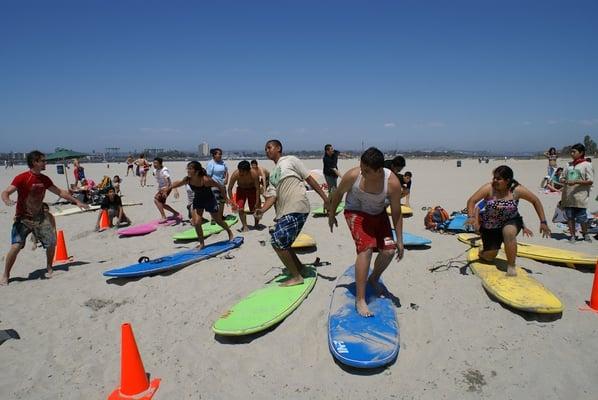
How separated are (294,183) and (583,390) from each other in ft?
12.1

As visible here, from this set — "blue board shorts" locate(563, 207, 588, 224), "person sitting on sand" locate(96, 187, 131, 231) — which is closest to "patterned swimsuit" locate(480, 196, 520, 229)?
"blue board shorts" locate(563, 207, 588, 224)

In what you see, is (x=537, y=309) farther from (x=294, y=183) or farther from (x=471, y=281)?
(x=294, y=183)

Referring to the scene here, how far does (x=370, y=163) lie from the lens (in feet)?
12.8

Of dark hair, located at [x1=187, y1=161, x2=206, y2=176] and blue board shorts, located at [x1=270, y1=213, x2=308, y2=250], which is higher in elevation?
dark hair, located at [x1=187, y1=161, x2=206, y2=176]

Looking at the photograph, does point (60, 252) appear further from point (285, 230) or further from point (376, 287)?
point (376, 287)

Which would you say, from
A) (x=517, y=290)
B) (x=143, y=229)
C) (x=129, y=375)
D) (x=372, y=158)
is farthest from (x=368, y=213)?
(x=143, y=229)

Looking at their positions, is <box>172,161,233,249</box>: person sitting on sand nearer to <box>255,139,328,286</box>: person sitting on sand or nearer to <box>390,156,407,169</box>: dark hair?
<box>255,139,328,286</box>: person sitting on sand

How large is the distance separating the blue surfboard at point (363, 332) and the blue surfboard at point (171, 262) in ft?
9.69

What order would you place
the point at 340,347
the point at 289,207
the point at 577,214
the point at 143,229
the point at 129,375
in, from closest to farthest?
1. the point at 129,375
2. the point at 340,347
3. the point at 289,207
4. the point at 577,214
5. the point at 143,229

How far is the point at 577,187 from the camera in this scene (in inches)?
285

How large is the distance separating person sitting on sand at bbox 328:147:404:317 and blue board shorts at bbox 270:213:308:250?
785 millimetres

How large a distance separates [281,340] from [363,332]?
0.91 metres

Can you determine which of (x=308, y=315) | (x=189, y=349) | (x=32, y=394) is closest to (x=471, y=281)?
(x=308, y=315)

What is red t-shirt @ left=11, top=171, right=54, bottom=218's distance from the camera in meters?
5.76
